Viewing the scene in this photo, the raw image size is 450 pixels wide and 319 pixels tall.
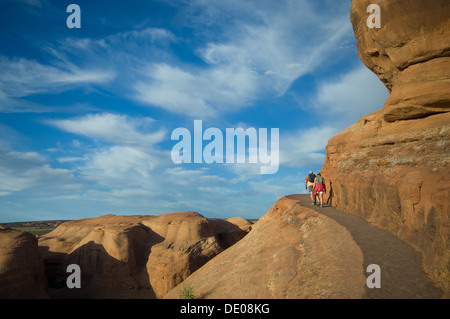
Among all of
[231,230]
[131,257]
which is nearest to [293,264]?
[131,257]

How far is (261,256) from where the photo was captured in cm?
1257

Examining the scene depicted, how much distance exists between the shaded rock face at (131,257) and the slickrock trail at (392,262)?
19217 millimetres

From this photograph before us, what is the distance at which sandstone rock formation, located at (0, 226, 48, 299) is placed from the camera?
1733 centimetres

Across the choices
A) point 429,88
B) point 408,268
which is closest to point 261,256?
point 408,268

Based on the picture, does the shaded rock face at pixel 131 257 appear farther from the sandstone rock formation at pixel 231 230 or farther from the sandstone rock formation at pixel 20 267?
the sandstone rock formation at pixel 231 230

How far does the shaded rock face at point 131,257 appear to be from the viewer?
25.0 meters

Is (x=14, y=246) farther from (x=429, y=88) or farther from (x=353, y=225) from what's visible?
(x=429, y=88)

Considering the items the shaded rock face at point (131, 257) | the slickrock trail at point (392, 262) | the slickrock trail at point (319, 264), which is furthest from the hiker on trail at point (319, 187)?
the shaded rock face at point (131, 257)

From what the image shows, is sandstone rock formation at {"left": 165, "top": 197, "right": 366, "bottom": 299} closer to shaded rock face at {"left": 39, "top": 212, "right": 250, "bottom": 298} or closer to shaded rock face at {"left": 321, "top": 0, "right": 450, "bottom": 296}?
shaded rock face at {"left": 321, "top": 0, "right": 450, "bottom": 296}

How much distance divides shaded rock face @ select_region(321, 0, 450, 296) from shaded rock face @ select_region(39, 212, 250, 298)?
17.1 m

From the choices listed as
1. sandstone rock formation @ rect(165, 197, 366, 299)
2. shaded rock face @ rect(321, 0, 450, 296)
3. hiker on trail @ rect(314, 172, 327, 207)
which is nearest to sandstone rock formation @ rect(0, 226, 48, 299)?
sandstone rock formation @ rect(165, 197, 366, 299)

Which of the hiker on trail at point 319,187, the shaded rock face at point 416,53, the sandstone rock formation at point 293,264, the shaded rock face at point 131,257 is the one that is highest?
the shaded rock face at point 416,53

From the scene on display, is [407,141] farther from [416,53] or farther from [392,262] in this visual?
[392,262]
